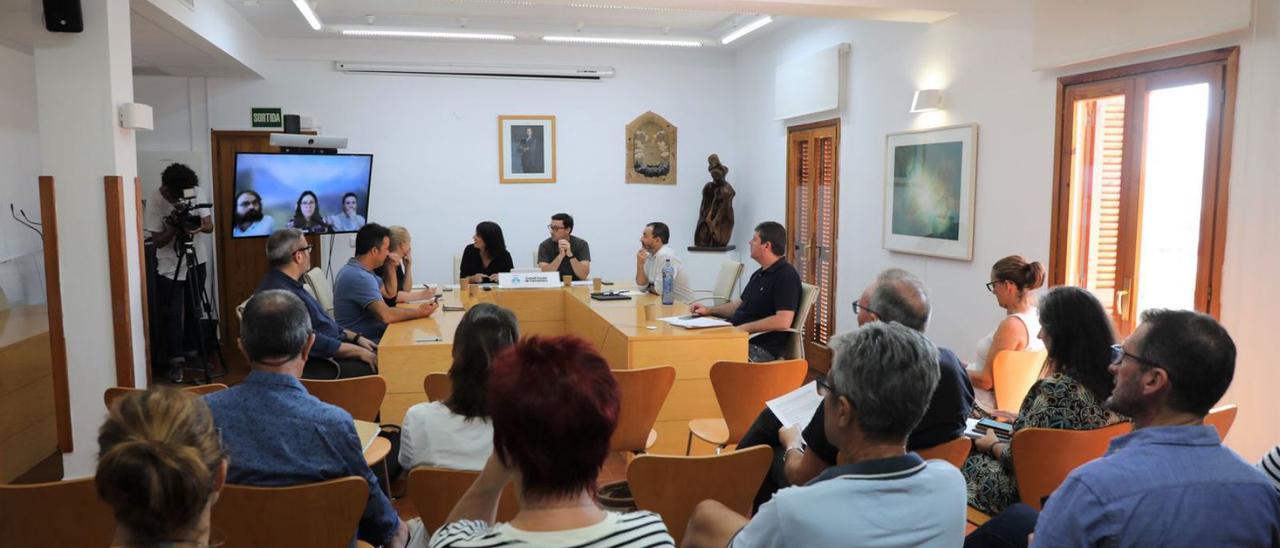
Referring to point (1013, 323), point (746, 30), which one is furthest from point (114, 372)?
point (746, 30)

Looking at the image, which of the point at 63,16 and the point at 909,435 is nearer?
the point at 909,435

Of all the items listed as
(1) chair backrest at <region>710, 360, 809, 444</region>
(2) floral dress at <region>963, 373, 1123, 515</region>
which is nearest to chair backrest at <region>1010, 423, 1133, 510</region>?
(2) floral dress at <region>963, 373, 1123, 515</region>

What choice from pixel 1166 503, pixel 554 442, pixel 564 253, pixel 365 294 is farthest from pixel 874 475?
pixel 564 253

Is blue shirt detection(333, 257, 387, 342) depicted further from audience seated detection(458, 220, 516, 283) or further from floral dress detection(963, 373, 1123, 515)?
floral dress detection(963, 373, 1123, 515)

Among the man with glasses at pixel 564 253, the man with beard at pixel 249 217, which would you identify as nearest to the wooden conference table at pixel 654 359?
the man with glasses at pixel 564 253

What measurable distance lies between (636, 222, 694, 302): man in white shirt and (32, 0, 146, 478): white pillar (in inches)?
131

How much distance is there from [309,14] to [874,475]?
6.87m

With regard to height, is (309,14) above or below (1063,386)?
above

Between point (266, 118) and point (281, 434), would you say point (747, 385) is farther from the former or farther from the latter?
point (266, 118)

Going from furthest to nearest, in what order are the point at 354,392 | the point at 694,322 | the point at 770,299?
the point at 770,299, the point at 694,322, the point at 354,392

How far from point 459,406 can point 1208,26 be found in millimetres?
3564

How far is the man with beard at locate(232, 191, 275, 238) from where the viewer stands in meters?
7.28

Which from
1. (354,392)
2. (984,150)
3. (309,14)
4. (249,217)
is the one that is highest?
(309,14)

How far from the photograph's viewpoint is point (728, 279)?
651 cm
